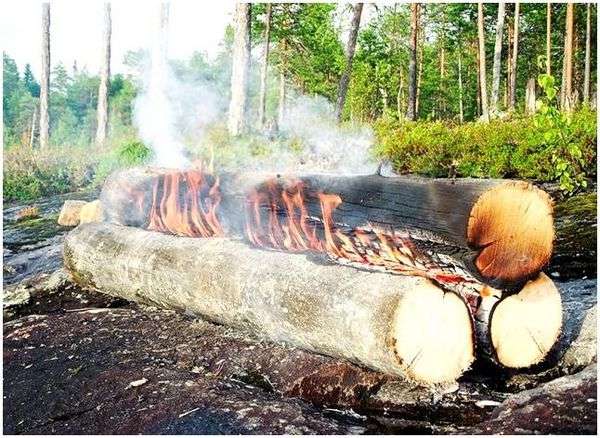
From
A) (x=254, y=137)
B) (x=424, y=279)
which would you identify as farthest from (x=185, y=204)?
(x=254, y=137)

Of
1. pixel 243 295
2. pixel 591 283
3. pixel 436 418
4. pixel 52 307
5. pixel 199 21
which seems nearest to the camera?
pixel 436 418

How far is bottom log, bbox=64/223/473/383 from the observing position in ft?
9.56

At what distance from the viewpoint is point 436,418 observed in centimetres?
289

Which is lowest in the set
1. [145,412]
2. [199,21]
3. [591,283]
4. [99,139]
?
[145,412]

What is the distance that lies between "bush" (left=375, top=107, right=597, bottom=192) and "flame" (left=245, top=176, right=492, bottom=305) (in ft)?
10.1

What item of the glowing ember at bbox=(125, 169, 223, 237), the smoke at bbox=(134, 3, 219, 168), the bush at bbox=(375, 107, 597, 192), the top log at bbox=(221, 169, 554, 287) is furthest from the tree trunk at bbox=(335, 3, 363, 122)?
the top log at bbox=(221, 169, 554, 287)

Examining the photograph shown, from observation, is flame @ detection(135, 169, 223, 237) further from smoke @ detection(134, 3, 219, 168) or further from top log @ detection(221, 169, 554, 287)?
smoke @ detection(134, 3, 219, 168)

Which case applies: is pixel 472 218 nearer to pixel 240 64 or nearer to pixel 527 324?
pixel 527 324

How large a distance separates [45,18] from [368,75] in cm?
899

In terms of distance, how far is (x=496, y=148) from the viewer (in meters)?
8.27

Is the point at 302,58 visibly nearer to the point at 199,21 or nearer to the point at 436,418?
the point at 199,21

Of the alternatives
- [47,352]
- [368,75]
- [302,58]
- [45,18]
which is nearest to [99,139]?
[45,18]

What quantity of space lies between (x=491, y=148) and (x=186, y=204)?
4.84 m

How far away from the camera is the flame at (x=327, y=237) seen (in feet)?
10.7
